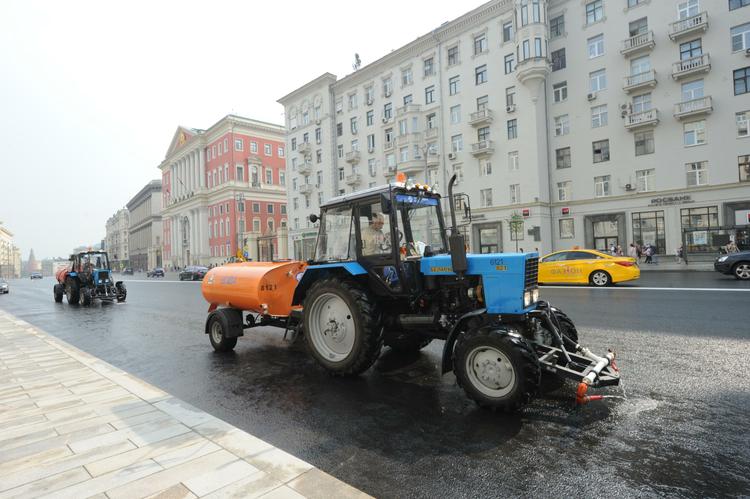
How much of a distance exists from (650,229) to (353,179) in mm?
28567

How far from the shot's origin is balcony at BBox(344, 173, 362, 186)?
46938mm

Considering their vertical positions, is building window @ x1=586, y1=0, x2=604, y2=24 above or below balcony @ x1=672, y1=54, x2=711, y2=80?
above

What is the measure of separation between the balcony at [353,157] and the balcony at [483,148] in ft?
48.6

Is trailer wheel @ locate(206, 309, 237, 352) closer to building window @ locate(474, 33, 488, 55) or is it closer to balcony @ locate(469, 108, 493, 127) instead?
balcony @ locate(469, 108, 493, 127)

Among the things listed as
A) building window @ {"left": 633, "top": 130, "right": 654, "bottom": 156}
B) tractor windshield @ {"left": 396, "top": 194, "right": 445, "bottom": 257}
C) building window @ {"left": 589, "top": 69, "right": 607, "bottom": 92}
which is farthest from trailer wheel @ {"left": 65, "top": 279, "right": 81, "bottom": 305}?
building window @ {"left": 589, "top": 69, "right": 607, "bottom": 92}

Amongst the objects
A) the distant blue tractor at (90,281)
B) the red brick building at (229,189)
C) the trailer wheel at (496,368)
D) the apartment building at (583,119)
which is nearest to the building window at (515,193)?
the apartment building at (583,119)

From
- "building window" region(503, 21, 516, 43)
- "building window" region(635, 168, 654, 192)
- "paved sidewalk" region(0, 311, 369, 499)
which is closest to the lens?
"paved sidewalk" region(0, 311, 369, 499)

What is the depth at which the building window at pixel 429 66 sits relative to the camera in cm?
4025

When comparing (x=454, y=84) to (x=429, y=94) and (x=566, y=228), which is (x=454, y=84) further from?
(x=566, y=228)

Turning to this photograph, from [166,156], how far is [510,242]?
86.8 meters

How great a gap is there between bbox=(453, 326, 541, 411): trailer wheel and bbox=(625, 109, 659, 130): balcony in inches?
1254

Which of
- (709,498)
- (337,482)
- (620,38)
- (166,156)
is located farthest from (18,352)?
(166,156)

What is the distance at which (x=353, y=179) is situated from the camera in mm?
47219

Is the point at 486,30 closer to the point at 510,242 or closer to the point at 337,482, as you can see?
the point at 510,242
